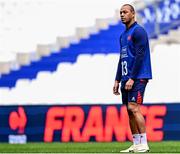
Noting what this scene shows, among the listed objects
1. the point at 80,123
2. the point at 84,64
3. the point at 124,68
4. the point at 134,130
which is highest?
the point at 124,68

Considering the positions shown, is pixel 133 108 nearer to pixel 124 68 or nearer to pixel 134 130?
pixel 134 130

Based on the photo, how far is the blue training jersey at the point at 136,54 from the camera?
8.43m

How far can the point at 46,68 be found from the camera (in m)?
19.7

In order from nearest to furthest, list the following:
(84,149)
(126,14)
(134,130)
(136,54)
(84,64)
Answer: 1. (136,54)
2. (126,14)
3. (134,130)
4. (84,149)
5. (84,64)

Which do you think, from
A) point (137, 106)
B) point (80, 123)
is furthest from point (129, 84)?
point (80, 123)

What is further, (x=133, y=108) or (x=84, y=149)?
(x=84, y=149)

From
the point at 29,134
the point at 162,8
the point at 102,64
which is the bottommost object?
the point at 29,134

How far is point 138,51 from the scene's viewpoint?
8430 millimetres

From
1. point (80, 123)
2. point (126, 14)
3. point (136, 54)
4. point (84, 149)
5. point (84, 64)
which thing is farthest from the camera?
point (84, 64)

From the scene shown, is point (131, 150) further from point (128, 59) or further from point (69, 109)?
point (69, 109)

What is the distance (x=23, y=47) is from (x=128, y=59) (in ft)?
39.0

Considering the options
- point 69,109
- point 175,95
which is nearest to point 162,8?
point 175,95

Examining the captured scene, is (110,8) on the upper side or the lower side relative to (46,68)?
upper

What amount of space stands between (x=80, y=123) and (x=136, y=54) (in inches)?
236
